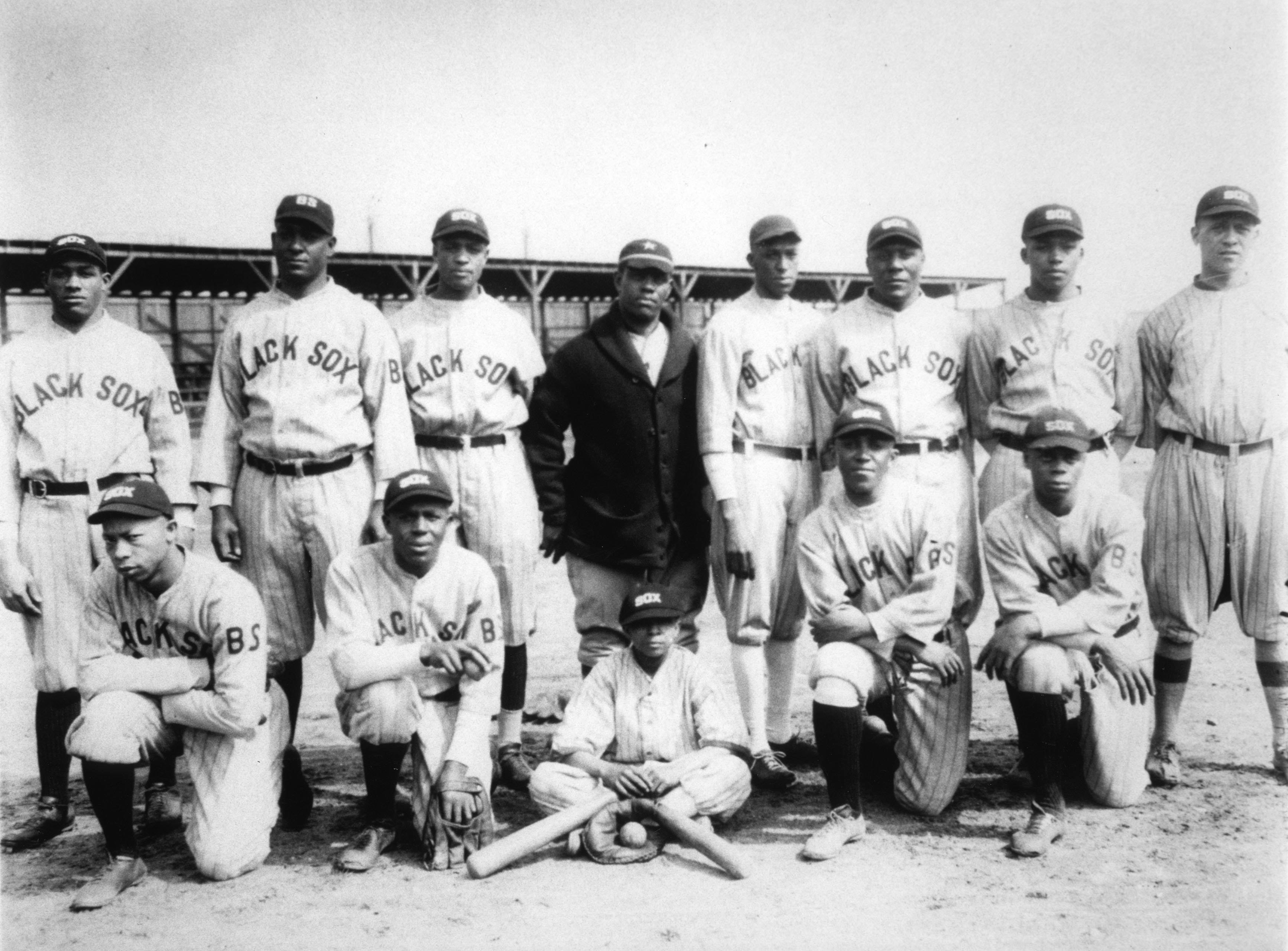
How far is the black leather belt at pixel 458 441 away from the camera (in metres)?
4.35

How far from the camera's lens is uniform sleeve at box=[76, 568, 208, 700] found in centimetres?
357

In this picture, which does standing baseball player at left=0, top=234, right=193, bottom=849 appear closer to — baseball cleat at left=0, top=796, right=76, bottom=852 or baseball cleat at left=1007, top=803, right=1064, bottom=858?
baseball cleat at left=0, top=796, right=76, bottom=852

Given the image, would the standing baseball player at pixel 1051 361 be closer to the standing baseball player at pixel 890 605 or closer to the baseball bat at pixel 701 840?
the standing baseball player at pixel 890 605

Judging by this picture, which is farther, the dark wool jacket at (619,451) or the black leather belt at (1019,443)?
the dark wool jacket at (619,451)

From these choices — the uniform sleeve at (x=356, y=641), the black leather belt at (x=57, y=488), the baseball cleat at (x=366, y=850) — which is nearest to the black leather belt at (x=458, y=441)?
the uniform sleeve at (x=356, y=641)

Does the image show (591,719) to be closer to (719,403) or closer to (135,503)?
(719,403)

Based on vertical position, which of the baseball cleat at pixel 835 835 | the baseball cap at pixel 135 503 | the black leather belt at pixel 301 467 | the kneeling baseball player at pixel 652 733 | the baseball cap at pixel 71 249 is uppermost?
the baseball cap at pixel 71 249

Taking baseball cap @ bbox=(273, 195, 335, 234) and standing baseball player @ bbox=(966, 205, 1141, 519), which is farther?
standing baseball player @ bbox=(966, 205, 1141, 519)

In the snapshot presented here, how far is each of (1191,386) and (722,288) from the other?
848 inches

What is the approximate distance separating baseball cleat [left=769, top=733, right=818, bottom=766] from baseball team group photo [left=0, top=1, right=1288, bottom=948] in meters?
0.04

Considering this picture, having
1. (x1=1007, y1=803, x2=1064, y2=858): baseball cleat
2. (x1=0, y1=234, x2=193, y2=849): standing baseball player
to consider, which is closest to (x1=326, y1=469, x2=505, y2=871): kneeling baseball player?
(x1=0, y1=234, x2=193, y2=849): standing baseball player

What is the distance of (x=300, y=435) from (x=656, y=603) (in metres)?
1.51

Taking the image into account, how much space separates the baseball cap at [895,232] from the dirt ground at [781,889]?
2.21m

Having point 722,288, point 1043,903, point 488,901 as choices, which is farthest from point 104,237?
point 1043,903
